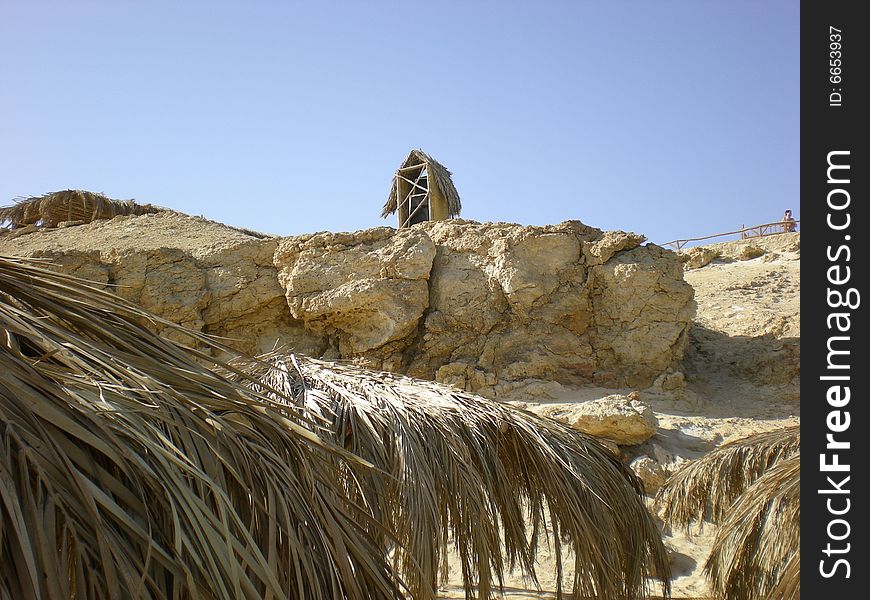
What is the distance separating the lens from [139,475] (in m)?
1.34

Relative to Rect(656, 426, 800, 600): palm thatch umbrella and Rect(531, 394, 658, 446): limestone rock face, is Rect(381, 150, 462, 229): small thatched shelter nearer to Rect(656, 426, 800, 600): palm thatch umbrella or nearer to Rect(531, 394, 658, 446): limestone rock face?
Rect(531, 394, 658, 446): limestone rock face

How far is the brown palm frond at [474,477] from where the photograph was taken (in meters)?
3.41

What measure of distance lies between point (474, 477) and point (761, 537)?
5.89 feet

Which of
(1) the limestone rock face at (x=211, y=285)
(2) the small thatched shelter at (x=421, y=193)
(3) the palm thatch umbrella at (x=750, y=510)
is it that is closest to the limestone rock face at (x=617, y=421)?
(3) the palm thatch umbrella at (x=750, y=510)

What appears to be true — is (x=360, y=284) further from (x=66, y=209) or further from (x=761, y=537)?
(x=66, y=209)

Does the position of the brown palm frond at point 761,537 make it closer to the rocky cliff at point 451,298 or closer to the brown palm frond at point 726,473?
the brown palm frond at point 726,473

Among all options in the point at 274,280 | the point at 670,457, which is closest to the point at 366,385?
the point at 670,457

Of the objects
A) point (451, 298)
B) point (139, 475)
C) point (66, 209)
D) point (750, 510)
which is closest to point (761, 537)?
point (750, 510)

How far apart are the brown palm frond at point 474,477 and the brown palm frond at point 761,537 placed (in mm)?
397

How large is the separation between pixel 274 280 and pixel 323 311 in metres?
1.10

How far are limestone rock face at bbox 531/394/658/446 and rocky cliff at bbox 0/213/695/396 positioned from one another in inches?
60.8
